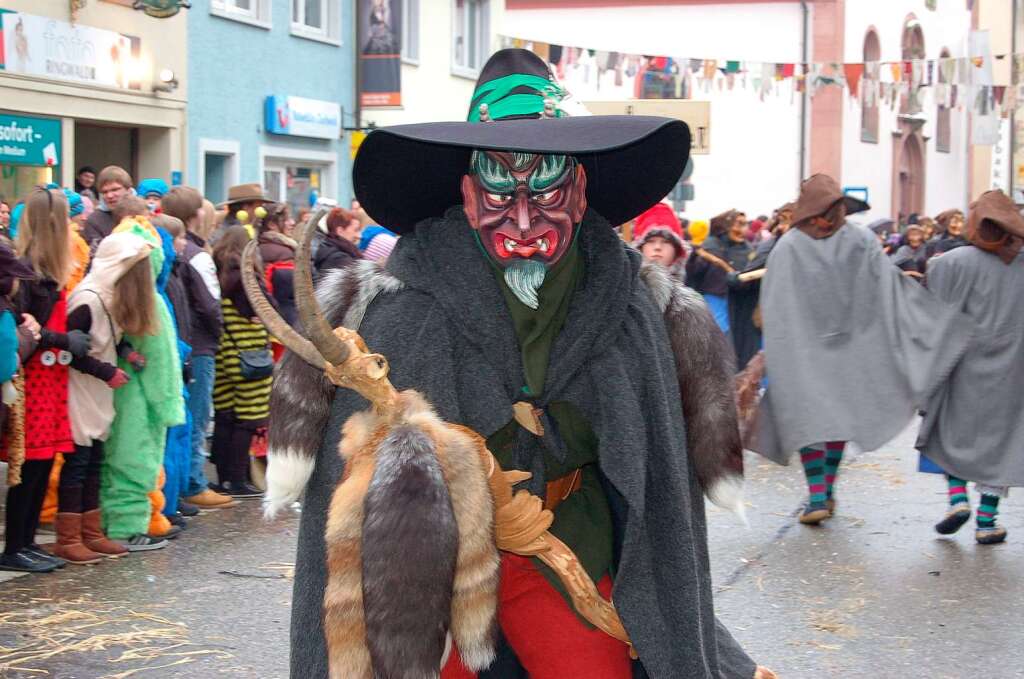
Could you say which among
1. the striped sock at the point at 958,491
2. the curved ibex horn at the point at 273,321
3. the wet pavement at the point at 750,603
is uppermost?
the curved ibex horn at the point at 273,321

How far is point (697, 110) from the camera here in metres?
12.5

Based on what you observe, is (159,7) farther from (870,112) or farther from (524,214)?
(870,112)

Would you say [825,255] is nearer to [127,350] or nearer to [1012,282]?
[1012,282]

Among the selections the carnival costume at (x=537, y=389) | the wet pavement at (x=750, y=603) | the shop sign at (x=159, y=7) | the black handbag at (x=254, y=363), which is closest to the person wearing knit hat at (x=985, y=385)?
the wet pavement at (x=750, y=603)

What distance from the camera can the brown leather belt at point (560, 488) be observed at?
10.2 feet

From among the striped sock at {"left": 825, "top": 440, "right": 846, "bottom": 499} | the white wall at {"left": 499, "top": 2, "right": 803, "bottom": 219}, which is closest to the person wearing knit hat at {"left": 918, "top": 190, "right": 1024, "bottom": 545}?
the striped sock at {"left": 825, "top": 440, "right": 846, "bottom": 499}

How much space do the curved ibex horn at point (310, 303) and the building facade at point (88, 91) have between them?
489 inches

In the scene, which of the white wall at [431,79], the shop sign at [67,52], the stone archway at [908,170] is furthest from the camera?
the stone archway at [908,170]

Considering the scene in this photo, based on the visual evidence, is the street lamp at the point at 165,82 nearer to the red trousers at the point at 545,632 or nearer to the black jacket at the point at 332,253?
the black jacket at the point at 332,253

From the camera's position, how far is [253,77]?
60.0 ft

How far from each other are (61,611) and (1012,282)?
208 inches

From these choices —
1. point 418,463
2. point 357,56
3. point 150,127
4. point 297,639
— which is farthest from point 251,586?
point 357,56

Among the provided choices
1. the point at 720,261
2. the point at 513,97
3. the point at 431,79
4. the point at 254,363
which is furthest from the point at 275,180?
the point at 513,97

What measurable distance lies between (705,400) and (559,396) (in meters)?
0.40
